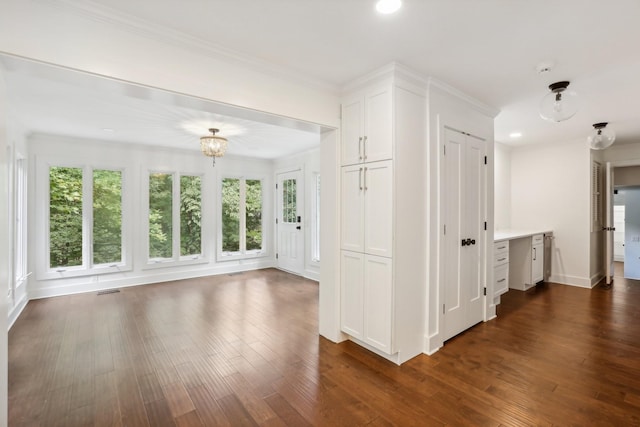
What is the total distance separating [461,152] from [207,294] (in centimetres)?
409

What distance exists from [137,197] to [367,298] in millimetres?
4597

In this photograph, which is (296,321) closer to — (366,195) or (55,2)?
(366,195)

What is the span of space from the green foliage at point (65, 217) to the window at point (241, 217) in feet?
7.70

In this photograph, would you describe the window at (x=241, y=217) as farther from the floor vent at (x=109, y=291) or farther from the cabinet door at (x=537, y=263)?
the cabinet door at (x=537, y=263)

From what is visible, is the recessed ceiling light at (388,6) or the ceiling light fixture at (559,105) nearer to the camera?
the recessed ceiling light at (388,6)

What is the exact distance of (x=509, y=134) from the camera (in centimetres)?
462

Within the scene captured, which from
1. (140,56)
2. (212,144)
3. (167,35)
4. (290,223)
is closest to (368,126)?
(167,35)

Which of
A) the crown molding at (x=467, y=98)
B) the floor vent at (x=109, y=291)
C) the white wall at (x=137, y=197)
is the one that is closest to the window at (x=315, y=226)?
the white wall at (x=137, y=197)

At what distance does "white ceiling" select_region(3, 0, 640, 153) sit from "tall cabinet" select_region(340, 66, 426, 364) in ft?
0.90

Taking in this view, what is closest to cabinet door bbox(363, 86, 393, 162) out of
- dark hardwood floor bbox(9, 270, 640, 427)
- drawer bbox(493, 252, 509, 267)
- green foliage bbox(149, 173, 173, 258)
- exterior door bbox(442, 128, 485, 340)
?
exterior door bbox(442, 128, 485, 340)

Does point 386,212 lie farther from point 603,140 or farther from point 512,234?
point 603,140

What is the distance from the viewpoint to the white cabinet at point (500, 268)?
394cm

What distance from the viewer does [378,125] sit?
8.43 feet

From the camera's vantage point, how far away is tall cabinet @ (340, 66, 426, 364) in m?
2.48
